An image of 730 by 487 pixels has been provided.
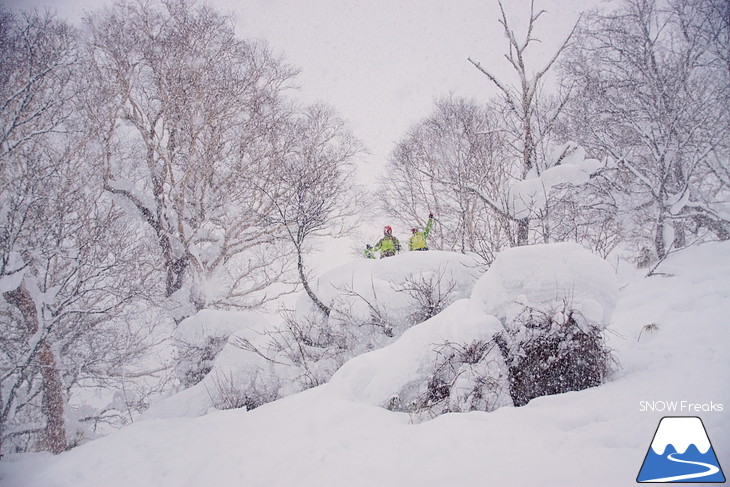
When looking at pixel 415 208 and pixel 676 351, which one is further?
pixel 415 208

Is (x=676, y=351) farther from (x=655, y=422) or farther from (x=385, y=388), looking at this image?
(x=385, y=388)

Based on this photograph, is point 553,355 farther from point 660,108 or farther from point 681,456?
point 660,108

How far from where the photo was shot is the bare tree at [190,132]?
21.8 ft

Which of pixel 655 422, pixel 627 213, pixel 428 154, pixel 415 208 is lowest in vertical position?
pixel 655 422

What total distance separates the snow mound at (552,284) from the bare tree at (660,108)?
3.18m

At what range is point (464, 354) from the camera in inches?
113

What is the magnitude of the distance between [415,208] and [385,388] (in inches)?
330

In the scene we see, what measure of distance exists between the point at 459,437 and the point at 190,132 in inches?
298

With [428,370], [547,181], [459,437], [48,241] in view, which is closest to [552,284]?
[428,370]

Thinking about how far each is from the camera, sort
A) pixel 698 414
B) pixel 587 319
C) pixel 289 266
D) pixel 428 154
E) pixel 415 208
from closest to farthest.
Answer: pixel 698 414
pixel 587 319
pixel 289 266
pixel 428 154
pixel 415 208

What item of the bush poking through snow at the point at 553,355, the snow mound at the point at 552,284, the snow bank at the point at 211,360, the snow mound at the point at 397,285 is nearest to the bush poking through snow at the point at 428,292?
the snow mound at the point at 397,285

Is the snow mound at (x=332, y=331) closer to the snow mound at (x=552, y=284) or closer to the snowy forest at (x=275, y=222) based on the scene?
the snowy forest at (x=275, y=222)

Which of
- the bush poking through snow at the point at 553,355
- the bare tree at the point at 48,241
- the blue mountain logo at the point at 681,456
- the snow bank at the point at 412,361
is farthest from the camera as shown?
the bare tree at the point at 48,241

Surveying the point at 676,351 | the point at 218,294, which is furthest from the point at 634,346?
the point at 218,294
